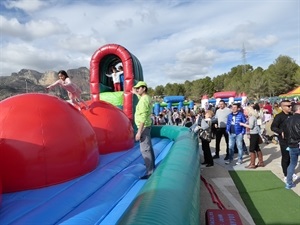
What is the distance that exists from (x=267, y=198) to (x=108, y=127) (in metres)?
2.85

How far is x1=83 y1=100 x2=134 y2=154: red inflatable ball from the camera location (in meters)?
5.09

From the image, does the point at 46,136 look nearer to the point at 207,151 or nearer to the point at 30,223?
the point at 30,223

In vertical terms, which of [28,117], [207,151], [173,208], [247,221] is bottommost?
[247,221]

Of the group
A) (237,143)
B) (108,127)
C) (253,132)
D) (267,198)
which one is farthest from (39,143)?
(237,143)

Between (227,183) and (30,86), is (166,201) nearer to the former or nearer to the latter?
(227,183)

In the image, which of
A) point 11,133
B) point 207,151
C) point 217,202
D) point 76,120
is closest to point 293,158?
point 217,202

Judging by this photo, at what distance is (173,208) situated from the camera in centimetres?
189

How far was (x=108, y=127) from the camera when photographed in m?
5.17

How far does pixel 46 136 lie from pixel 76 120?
0.53m

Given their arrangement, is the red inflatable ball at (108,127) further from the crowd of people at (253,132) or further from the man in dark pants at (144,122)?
the crowd of people at (253,132)

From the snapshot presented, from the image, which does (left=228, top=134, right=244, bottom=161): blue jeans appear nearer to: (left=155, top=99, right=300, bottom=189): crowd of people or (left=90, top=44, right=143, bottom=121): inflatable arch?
(left=155, top=99, right=300, bottom=189): crowd of people

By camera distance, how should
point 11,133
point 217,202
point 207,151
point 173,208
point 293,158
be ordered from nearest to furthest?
point 173,208 < point 11,133 < point 217,202 < point 293,158 < point 207,151

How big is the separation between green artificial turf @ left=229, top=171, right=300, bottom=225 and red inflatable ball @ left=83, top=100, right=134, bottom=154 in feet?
7.38

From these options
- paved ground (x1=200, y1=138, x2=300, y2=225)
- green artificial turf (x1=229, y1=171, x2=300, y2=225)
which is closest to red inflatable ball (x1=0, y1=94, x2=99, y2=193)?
paved ground (x1=200, y1=138, x2=300, y2=225)
